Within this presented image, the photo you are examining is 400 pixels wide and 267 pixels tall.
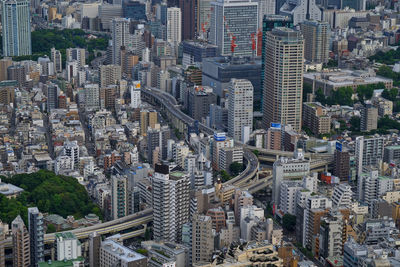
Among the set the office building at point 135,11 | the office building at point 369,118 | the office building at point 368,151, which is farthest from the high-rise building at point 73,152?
the office building at point 135,11

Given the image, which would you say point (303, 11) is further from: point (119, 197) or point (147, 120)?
point (119, 197)

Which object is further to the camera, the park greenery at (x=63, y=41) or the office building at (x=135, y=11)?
the office building at (x=135, y=11)

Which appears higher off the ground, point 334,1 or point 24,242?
point 334,1

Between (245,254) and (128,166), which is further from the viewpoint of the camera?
(128,166)

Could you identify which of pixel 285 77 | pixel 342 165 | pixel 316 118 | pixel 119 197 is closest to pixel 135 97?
pixel 285 77

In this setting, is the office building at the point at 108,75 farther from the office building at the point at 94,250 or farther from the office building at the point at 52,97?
the office building at the point at 94,250

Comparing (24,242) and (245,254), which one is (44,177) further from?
(245,254)

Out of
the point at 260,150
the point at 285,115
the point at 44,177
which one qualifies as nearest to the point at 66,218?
the point at 44,177
